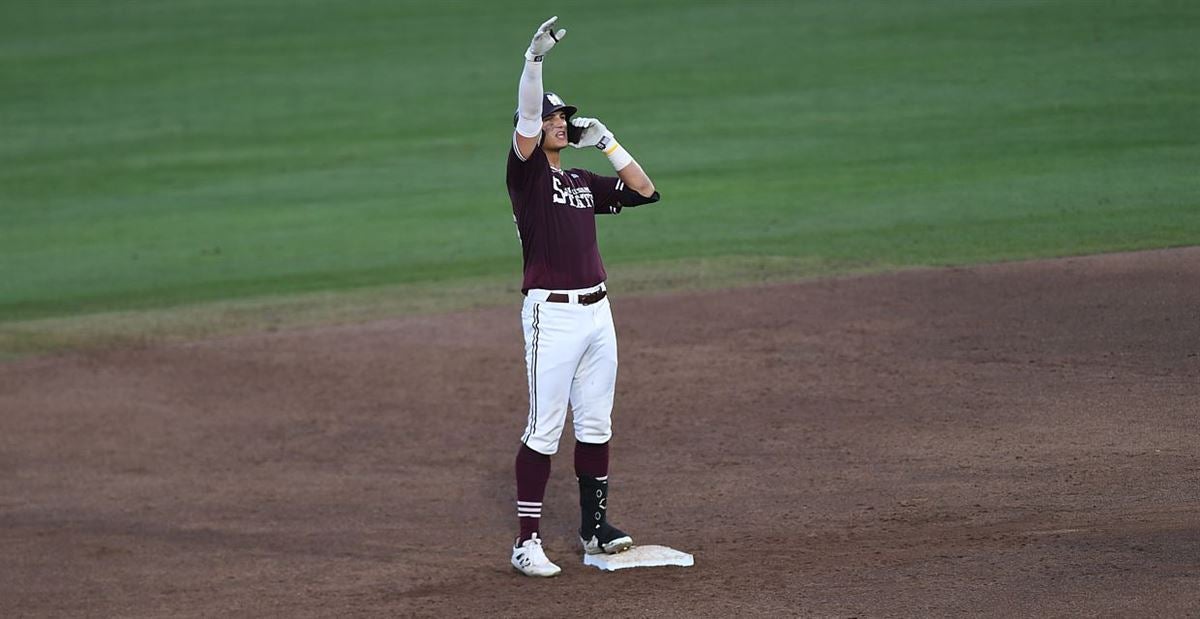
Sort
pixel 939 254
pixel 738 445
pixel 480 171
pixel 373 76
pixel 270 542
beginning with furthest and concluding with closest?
pixel 373 76 < pixel 480 171 < pixel 939 254 < pixel 738 445 < pixel 270 542

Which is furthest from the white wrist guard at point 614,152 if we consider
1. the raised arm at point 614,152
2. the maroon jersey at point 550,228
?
the maroon jersey at point 550,228

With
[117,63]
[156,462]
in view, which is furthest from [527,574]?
[117,63]

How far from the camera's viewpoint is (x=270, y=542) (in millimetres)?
9156

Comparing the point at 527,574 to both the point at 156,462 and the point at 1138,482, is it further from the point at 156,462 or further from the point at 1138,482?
the point at 156,462

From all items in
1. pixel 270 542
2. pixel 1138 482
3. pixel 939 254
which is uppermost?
pixel 939 254

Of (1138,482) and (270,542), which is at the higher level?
(1138,482)

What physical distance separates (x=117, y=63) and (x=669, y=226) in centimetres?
1455

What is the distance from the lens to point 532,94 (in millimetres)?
7227

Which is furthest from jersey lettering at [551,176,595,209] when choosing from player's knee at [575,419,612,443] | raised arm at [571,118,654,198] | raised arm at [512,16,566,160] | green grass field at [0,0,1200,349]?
green grass field at [0,0,1200,349]

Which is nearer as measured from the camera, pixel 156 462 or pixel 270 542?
pixel 270 542

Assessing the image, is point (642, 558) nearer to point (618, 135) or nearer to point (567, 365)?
point (567, 365)

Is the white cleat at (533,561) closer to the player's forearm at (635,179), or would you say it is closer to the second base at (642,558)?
the second base at (642,558)

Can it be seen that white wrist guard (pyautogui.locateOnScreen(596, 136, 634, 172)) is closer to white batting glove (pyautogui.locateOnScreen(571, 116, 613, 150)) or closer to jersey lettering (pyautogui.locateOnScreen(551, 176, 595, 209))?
white batting glove (pyautogui.locateOnScreen(571, 116, 613, 150))

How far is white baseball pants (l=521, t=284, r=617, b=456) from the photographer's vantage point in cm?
Result: 764
